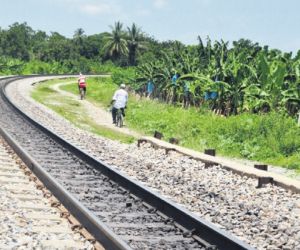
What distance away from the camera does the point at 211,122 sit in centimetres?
2033

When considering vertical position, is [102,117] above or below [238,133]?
below

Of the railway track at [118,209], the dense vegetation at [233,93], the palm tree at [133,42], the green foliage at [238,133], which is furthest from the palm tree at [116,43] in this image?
the railway track at [118,209]

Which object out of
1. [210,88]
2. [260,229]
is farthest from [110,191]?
[210,88]

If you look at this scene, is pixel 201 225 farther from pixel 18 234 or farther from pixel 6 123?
pixel 6 123

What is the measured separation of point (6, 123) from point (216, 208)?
11860mm

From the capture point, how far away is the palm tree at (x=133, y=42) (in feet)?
380

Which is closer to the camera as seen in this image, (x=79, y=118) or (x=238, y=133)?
(x=238, y=133)

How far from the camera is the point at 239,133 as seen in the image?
58.5ft

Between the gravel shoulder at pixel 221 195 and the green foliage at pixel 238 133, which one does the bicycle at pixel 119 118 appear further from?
the gravel shoulder at pixel 221 195

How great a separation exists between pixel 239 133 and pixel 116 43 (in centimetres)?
10100

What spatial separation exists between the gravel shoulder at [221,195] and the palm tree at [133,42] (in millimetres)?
102735

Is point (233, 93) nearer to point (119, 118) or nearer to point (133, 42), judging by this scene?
point (119, 118)

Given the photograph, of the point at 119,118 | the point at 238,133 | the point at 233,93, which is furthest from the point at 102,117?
the point at 238,133

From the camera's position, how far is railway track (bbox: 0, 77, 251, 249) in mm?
5992
